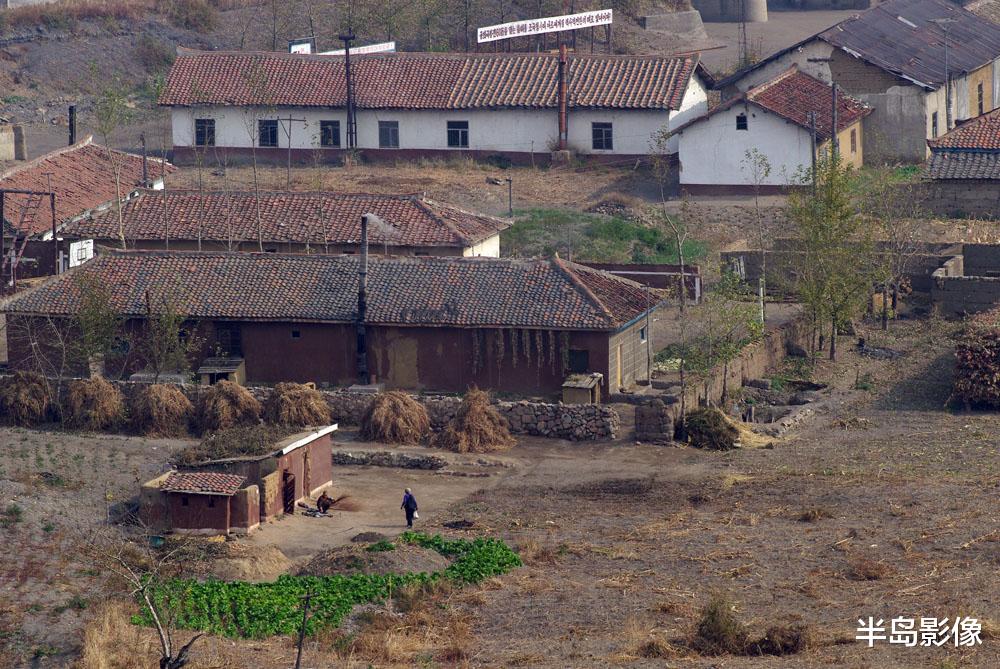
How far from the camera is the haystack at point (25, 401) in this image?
42.6 meters

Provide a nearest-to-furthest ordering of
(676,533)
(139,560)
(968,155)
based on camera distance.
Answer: (139,560)
(676,533)
(968,155)

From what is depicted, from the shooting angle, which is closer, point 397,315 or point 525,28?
point 397,315

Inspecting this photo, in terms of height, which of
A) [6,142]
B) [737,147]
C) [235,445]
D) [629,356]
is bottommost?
[235,445]

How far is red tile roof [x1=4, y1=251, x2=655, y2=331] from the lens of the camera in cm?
4403

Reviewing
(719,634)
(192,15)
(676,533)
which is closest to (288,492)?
(676,533)

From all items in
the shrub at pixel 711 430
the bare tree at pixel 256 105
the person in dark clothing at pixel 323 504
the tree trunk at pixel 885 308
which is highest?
the bare tree at pixel 256 105

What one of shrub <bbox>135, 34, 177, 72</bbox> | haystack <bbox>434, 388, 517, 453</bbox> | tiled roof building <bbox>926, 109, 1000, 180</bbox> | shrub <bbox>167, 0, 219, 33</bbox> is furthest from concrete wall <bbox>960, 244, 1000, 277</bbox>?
shrub <bbox>167, 0, 219, 33</bbox>

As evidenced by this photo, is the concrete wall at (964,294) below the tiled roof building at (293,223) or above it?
below

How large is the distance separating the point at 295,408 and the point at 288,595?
454 inches

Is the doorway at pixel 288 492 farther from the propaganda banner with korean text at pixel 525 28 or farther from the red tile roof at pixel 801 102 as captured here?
the propaganda banner with korean text at pixel 525 28

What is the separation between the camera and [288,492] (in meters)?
37.0

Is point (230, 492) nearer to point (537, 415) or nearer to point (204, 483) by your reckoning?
point (204, 483)

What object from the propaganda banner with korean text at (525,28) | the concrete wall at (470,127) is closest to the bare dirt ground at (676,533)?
the concrete wall at (470,127)

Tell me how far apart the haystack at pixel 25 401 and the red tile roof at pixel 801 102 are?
2763 cm
